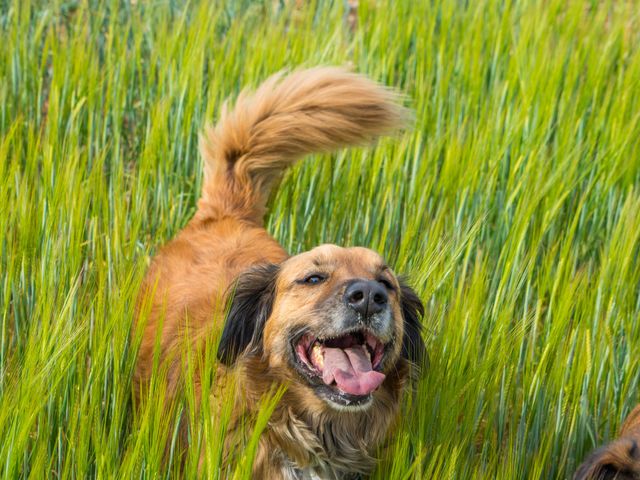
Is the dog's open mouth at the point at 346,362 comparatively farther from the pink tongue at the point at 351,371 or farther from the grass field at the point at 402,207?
the grass field at the point at 402,207

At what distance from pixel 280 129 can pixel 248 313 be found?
0.95m

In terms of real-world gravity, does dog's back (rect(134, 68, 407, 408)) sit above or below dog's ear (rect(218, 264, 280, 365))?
above

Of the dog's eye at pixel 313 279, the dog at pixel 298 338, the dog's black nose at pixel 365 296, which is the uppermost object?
the dog's black nose at pixel 365 296

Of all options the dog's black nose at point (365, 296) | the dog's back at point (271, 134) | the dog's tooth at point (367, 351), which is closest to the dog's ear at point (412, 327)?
the dog's tooth at point (367, 351)

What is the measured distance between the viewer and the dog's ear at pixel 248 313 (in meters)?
2.92

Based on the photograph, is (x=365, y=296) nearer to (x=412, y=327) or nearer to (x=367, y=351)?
(x=367, y=351)

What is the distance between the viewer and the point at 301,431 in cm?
281

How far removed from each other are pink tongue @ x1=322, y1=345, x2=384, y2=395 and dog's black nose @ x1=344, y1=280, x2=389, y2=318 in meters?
0.15

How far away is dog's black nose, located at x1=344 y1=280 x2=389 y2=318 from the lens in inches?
104

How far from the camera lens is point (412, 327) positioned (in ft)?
9.72

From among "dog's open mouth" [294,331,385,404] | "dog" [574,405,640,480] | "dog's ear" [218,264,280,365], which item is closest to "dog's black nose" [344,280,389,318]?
"dog's open mouth" [294,331,385,404]

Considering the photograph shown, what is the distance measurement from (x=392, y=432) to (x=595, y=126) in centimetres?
203

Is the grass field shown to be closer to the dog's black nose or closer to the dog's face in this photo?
the dog's face

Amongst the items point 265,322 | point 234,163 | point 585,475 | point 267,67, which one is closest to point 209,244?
point 234,163
